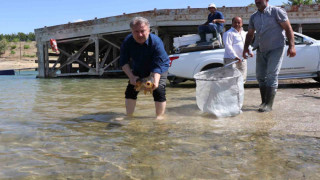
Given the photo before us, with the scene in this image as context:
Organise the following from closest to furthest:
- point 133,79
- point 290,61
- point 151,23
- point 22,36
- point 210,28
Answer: point 133,79 < point 290,61 < point 210,28 < point 151,23 < point 22,36

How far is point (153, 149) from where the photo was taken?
8.16 ft

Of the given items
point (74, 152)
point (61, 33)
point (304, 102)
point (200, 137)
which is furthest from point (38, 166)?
point (61, 33)

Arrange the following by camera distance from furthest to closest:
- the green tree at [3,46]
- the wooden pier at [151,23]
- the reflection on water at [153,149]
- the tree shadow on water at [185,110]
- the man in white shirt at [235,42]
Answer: the green tree at [3,46], the wooden pier at [151,23], the man in white shirt at [235,42], the tree shadow on water at [185,110], the reflection on water at [153,149]

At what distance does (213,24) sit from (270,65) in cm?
372

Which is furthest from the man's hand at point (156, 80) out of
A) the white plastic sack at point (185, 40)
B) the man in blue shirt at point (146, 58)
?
the white plastic sack at point (185, 40)

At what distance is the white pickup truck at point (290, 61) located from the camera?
733 cm

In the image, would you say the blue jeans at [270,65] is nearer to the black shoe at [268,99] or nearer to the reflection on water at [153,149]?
the black shoe at [268,99]

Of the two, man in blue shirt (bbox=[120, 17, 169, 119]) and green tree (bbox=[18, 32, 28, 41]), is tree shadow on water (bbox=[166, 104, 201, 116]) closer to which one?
man in blue shirt (bbox=[120, 17, 169, 119])

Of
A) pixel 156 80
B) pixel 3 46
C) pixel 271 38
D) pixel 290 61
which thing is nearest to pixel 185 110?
pixel 156 80

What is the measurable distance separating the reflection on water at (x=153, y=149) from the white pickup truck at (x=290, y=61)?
3792 mm

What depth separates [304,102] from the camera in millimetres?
5055

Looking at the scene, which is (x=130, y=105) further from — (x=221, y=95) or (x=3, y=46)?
(x=3, y=46)

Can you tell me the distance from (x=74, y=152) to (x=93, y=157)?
23 cm

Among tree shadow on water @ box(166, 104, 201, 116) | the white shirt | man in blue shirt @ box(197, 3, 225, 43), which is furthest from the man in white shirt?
man in blue shirt @ box(197, 3, 225, 43)
